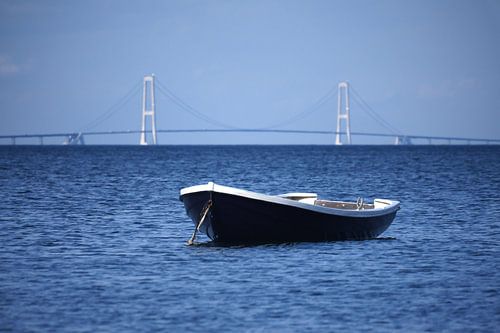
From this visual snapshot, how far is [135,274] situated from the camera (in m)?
17.1

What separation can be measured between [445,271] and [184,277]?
501cm

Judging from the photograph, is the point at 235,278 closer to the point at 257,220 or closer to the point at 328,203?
the point at 257,220

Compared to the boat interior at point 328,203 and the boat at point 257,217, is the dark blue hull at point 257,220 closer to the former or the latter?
the boat at point 257,217

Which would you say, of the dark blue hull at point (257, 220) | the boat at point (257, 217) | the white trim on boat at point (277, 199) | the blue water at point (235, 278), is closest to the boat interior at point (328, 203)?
the blue water at point (235, 278)

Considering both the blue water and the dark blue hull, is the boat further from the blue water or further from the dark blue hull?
the blue water

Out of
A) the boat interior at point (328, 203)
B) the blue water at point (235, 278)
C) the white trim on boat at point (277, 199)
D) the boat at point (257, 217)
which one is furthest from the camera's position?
the boat interior at point (328, 203)

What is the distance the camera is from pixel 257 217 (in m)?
20.0

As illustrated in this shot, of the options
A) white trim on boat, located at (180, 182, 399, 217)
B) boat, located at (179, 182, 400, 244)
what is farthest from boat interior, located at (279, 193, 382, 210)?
boat, located at (179, 182, 400, 244)

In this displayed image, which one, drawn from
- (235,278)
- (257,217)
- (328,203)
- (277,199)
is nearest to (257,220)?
(257,217)

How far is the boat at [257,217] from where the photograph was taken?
64.7 ft

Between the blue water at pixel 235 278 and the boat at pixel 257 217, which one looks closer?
the blue water at pixel 235 278

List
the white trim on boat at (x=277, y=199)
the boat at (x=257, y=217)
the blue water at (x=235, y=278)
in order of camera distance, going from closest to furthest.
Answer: the blue water at (x=235, y=278)
the white trim on boat at (x=277, y=199)
the boat at (x=257, y=217)

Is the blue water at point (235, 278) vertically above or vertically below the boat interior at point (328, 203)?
below

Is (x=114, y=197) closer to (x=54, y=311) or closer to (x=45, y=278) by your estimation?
(x=45, y=278)
